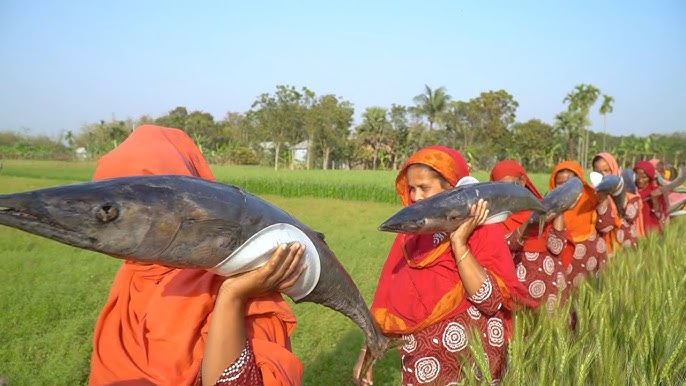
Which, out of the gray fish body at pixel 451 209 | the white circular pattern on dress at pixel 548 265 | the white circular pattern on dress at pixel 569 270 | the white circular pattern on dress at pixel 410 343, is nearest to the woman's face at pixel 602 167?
the white circular pattern on dress at pixel 569 270

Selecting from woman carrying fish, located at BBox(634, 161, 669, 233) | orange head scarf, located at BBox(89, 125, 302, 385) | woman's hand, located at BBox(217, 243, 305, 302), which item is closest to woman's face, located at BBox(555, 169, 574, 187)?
orange head scarf, located at BBox(89, 125, 302, 385)

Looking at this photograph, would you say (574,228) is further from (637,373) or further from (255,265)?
(255,265)

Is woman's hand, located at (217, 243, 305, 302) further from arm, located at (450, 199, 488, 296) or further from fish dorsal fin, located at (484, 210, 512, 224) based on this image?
fish dorsal fin, located at (484, 210, 512, 224)

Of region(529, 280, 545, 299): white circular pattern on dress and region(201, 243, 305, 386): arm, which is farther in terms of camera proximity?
region(529, 280, 545, 299): white circular pattern on dress

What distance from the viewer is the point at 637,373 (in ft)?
5.43

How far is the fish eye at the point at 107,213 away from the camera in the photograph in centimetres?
104

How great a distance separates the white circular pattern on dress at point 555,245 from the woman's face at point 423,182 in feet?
5.99

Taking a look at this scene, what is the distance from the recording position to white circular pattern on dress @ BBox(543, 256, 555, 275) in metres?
3.84

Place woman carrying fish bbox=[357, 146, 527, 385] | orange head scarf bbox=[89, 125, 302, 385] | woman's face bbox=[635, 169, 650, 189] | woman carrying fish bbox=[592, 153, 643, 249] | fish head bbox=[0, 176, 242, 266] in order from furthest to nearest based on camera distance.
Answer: woman's face bbox=[635, 169, 650, 189] < woman carrying fish bbox=[592, 153, 643, 249] < woman carrying fish bbox=[357, 146, 527, 385] < orange head scarf bbox=[89, 125, 302, 385] < fish head bbox=[0, 176, 242, 266]

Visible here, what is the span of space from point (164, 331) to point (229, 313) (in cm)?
20

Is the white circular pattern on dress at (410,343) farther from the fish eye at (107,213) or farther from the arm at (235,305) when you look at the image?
the fish eye at (107,213)

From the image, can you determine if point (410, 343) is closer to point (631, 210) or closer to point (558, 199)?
point (558, 199)

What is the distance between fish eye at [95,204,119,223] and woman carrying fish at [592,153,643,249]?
4.76m

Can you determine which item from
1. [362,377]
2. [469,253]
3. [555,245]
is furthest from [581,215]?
[362,377]
